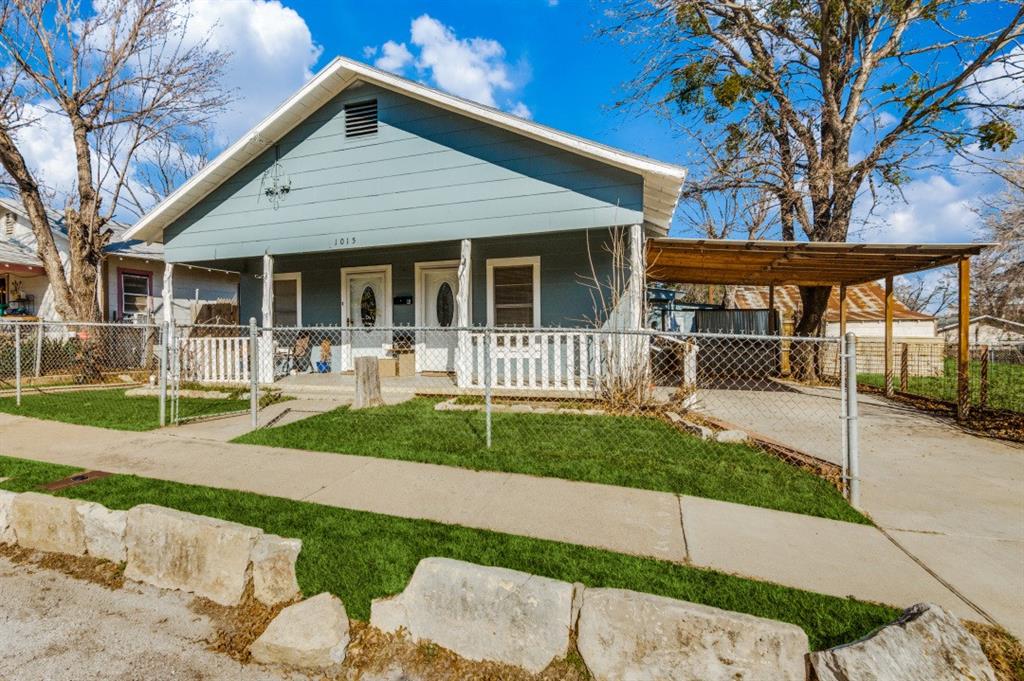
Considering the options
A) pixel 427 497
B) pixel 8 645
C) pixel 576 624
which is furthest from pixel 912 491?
pixel 8 645

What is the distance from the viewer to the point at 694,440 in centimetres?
591

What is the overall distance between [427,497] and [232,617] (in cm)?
164

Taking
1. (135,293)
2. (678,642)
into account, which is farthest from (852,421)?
(135,293)

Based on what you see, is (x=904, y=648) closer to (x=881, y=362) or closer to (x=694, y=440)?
(x=694, y=440)

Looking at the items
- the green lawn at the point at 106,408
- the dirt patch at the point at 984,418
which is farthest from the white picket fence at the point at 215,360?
the dirt patch at the point at 984,418

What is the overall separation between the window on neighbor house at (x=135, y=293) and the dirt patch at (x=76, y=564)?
14.8m

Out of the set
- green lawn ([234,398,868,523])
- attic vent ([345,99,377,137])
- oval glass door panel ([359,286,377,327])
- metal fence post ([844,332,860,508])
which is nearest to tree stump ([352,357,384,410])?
green lawn ([234,398,868,523])

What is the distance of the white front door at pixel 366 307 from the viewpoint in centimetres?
1109

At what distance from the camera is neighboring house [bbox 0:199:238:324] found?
14891mm

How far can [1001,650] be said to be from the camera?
2.31 m

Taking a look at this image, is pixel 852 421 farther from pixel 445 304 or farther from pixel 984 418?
pixel 445 304

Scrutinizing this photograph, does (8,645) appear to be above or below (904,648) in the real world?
below

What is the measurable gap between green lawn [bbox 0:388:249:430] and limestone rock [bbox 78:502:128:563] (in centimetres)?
376

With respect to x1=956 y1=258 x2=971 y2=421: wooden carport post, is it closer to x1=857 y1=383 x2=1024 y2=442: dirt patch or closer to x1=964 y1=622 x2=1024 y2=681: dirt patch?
x1=857 y1=383 x2=1024 y2=442: dirt patch
